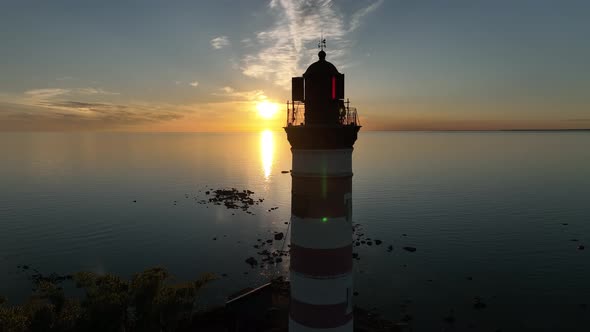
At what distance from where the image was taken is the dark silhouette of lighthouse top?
10023mm

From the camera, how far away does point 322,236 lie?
401 inches

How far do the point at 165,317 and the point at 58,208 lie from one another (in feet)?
214

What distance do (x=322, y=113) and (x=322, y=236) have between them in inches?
142

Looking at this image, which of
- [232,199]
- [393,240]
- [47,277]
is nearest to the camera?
[47,277]

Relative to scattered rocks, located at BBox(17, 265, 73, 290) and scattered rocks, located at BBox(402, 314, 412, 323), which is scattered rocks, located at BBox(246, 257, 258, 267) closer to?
scattered rocks, located at BBox(402, 314, 412, 323)

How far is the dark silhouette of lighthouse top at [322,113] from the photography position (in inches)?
395

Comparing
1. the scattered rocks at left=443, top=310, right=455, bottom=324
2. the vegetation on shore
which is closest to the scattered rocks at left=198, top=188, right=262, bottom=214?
the scattered rocks at left=443, top=310, right=455, bottom=324

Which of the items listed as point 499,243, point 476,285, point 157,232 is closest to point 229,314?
point 476,285

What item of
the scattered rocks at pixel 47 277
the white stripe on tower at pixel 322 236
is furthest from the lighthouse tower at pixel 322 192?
the scattered rocks at pixel 47 277

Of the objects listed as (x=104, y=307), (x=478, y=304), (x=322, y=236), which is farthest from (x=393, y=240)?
(x=322, y=236)

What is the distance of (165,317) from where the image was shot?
1783cm

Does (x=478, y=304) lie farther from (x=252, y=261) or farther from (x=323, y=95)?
(x=323, y=95)

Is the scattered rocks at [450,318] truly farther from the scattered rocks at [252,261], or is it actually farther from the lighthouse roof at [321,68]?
the lighthouse roof at [321,68]

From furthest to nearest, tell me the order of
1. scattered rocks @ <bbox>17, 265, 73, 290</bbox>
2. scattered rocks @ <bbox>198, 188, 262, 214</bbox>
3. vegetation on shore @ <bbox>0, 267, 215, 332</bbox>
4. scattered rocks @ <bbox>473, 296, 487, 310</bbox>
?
1. scattered rocks @ <bbox>198, 188, 262, 214</bbox>
2. scattered rocks @ <bbox>17, 265, 73, 290</bbox>
3. scattered rocks @ <bbox>473, 296, 487, 310</bbox>
4. vegetation on shore @ <bbox>0, 267, 215, 332</bbox>
